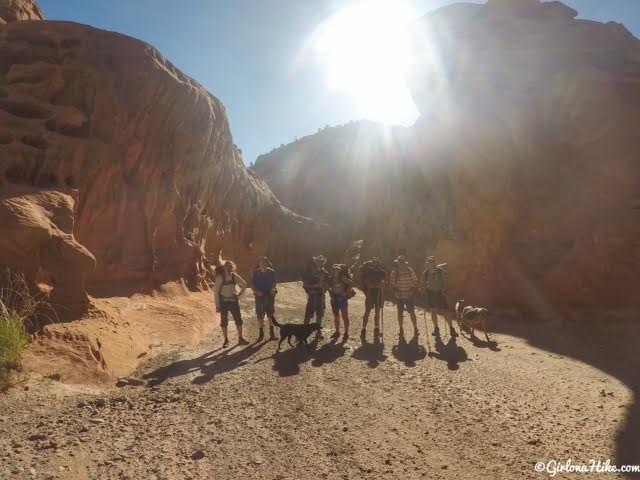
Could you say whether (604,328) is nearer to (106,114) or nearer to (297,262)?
(106,114)

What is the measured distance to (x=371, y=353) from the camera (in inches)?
300

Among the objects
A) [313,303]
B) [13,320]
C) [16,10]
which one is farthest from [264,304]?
[16,10]

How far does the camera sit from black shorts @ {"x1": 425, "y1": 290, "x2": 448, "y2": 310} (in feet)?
30.0

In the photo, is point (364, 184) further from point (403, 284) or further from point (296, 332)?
point (296, 332)

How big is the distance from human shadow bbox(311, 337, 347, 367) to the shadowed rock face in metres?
8.77

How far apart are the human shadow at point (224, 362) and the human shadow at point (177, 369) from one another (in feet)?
0.29

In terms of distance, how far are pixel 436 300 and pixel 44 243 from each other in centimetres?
807

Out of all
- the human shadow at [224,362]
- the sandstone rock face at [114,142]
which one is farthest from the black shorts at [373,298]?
the sandstone rock face at [114,142]

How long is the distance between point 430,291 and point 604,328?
6.04 meters

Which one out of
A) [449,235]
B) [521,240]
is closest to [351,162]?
[449,235]

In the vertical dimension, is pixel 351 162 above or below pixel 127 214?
above

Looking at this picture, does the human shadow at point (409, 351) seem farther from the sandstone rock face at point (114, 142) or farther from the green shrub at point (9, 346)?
the sandstone rock face at point (114, 142)

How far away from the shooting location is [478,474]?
11.4 ft

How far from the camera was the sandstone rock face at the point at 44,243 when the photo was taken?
6344 millimetres
